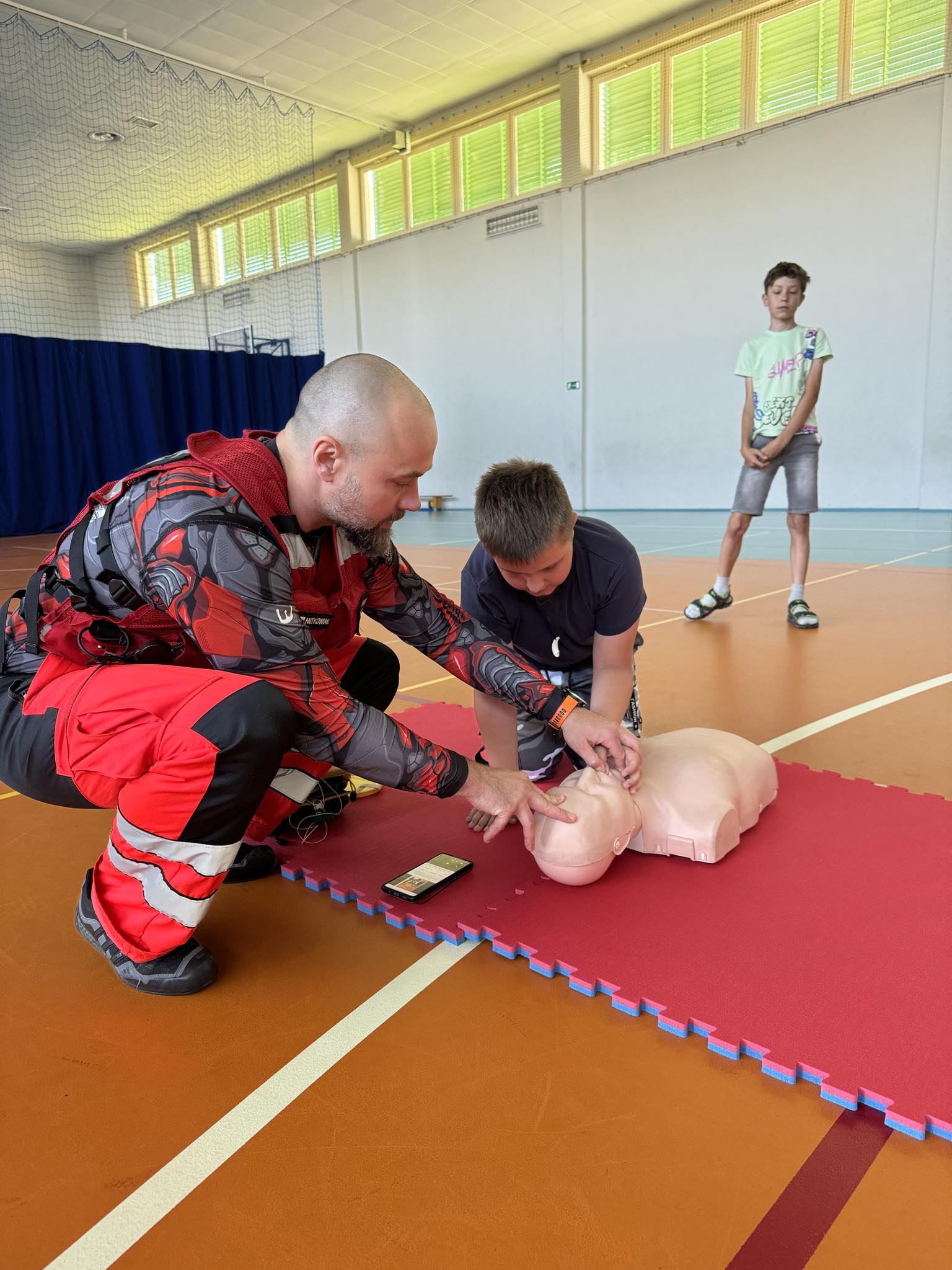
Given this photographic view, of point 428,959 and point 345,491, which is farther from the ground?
point 345,491

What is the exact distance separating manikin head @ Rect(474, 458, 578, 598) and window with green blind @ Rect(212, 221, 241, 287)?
46.4ft

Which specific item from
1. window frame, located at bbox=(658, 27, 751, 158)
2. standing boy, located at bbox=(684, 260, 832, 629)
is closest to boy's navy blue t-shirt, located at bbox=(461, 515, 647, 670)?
standing boy, located at bbox=(684, 260, 832, 629)

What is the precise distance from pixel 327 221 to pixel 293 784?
1516cm

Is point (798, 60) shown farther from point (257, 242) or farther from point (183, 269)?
point (183, 269)

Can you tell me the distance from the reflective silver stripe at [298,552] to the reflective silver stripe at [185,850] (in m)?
0.54

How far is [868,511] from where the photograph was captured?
10.5 m

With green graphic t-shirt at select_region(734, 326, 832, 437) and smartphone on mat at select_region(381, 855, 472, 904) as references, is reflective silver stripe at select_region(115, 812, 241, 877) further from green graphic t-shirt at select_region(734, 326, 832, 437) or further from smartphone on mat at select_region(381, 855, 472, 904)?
green graphic t-shirt at select_region(734, 326, 832, 437)

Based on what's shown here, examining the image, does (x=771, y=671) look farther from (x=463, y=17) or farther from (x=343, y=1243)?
(x=463, y=17)

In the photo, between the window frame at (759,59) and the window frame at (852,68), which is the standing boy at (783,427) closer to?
the window frame at (852,68)

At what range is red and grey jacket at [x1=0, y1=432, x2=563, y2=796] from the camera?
4.70 feet

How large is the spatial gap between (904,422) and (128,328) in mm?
13581

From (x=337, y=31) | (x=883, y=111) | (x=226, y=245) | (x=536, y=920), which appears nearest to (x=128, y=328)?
(x=226, y=245)

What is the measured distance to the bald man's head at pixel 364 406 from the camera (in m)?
1.52

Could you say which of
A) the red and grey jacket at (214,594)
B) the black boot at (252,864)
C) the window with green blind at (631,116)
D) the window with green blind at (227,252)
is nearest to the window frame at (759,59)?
the window with green blind at (631,116)
